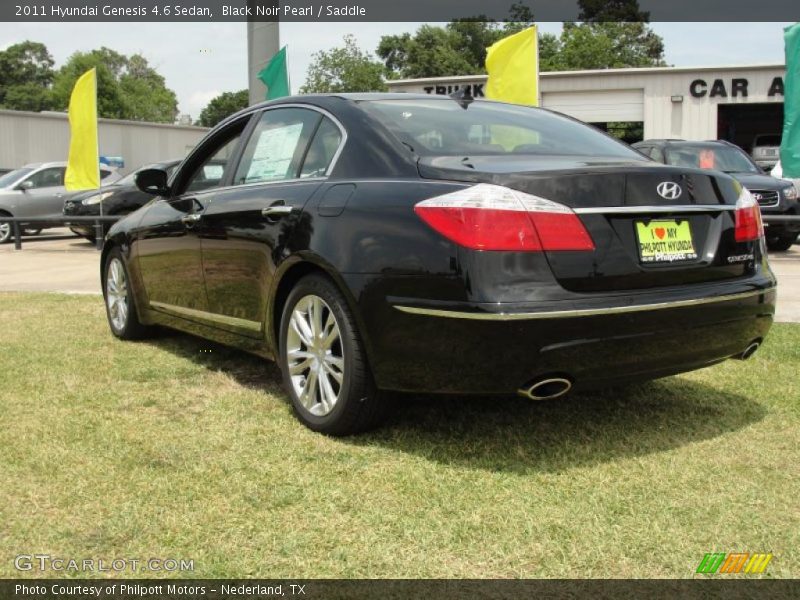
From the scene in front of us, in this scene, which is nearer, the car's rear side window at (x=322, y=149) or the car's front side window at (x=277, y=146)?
the car's rear side window at (x=322, y=149)

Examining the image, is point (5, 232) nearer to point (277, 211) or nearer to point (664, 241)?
point (277, 211)

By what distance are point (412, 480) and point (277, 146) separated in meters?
1.98

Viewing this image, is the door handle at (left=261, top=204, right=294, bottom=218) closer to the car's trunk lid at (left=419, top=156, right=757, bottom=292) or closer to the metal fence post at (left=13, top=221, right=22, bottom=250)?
the car's trunk lid at (left=419, top=156, right=757, bottom=292)

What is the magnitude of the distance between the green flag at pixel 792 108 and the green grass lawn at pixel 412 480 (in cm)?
827

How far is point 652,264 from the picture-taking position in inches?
127

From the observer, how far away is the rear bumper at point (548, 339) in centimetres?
301

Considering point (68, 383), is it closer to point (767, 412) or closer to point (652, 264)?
point (652, 264)

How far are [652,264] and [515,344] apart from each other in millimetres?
652

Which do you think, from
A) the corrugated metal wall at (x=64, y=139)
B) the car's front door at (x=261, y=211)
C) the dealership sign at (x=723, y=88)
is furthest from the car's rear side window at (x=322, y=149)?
the dealership sign at (x=723, y=88)

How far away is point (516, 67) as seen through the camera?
1227cm

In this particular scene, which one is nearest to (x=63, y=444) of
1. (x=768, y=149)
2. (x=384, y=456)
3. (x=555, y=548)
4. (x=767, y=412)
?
(x=384, y=456)

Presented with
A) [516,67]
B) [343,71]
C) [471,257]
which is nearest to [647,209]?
[471,257]

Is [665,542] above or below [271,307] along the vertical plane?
below

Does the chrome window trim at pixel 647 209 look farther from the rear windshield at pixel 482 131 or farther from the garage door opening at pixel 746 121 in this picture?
the garage door opening at pixel 746 121
